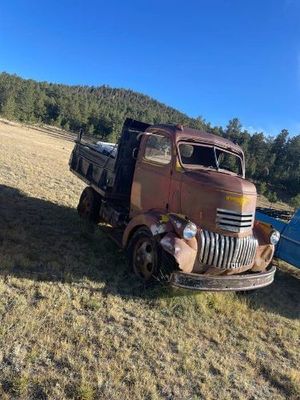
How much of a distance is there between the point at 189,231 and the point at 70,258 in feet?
7.86

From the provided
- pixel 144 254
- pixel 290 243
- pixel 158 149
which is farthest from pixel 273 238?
pixel 290 243

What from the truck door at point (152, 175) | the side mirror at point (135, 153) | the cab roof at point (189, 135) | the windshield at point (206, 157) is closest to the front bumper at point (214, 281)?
the truck door at point (152, 175)

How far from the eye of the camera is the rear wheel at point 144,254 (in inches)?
238

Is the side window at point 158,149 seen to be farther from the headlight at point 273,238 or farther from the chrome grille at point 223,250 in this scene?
the headlight at point 273,238

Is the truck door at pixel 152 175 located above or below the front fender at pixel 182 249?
above

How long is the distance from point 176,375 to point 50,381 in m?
1.39

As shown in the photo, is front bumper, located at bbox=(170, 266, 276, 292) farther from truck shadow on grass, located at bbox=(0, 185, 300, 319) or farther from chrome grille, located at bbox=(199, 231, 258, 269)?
truck shadow on grass, located at bbox=(0, 185, 300, 319)

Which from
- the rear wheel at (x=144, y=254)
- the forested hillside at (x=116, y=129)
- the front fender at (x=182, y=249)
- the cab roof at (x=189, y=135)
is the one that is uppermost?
A: the forested hillside at (x=116, y=129)

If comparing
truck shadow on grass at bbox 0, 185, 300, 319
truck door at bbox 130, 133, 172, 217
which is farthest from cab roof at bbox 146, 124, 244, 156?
truck shadow on grass at bbox 0, 185, 300, 319

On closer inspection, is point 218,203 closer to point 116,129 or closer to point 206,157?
point 206,157

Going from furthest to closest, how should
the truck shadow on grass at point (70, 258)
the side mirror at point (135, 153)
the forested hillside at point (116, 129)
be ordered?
the forested hillside at point (116, 129) → the side mirror at point (135, 153) → the truck shadow on grass at point (70, 258)

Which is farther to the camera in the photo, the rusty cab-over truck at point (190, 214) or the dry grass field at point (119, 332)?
the rusty cab-over truck at point (190, 214)

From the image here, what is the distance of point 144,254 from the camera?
6457 millimetres

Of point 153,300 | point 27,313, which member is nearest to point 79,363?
point 27,313
